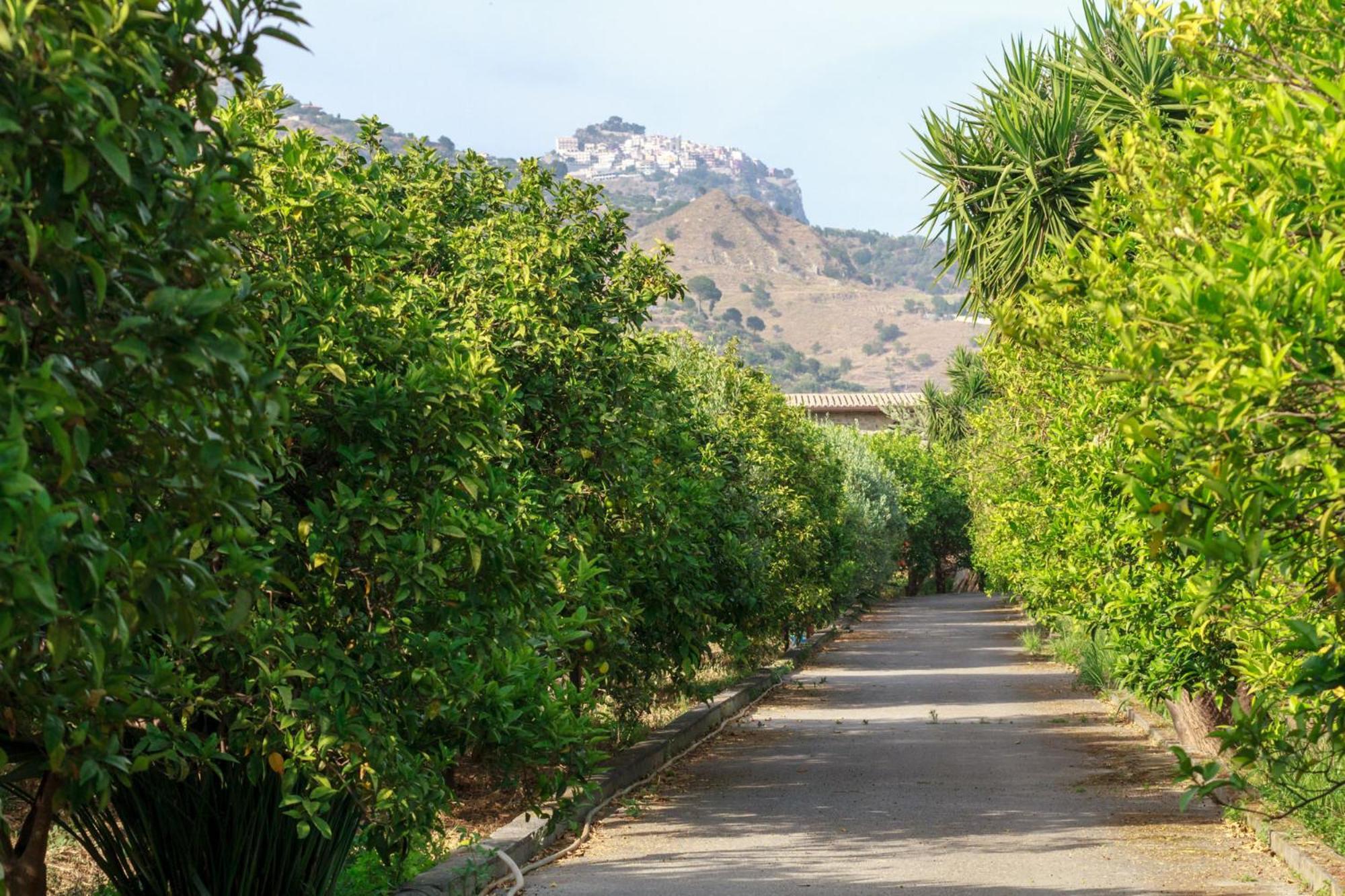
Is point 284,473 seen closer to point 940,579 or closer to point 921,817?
point 921,817

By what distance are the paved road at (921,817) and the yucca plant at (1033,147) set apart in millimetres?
5660

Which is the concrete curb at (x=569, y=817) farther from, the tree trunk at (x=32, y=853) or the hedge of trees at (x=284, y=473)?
the tree trunk at (x=32, y=853)

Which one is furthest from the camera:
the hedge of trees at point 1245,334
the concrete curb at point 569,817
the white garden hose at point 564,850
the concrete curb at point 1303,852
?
the white garden hose at point 564,850

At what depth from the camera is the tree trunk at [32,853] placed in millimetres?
5410

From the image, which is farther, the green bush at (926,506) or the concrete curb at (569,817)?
the green bush at (926,506)

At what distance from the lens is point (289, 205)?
6.98m

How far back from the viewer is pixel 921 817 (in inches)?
483

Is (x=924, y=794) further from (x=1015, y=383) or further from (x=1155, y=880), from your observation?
(x=1015, y=383)

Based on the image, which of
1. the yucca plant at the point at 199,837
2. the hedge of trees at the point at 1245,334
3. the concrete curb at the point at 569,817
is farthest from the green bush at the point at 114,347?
the concrete curb at the point at 569,817

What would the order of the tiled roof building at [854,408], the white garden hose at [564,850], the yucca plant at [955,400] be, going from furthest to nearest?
the tiled roof building at [854,408], the yucca plant at [955,400], the white garden hose at [564,850]

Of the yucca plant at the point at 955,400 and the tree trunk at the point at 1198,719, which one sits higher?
the yucca plant at the point at 955,400

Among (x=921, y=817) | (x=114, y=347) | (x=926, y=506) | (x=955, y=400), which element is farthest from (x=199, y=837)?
(x=926, y=506)

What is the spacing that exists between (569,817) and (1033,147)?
12185 millimetres

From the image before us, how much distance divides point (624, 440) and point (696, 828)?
3.19m
